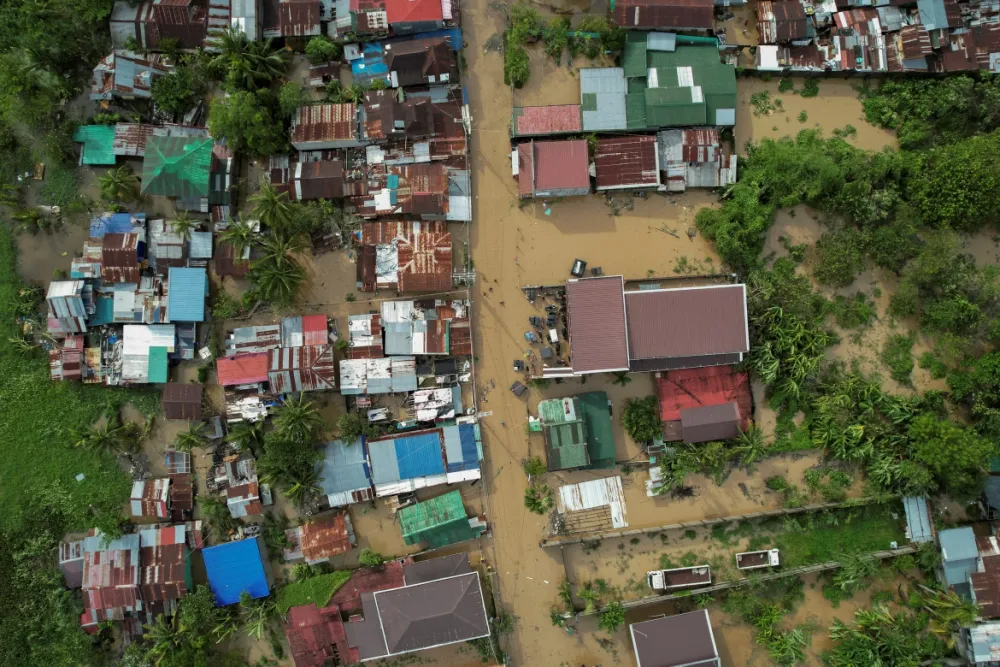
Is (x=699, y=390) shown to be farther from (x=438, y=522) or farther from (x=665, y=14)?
(x=665, y=14)

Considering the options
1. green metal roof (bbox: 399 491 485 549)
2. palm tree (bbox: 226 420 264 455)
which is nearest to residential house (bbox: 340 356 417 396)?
palm tree (bbox: 226 420 264 455)

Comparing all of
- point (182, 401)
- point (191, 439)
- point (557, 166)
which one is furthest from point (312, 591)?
point (557, 166)

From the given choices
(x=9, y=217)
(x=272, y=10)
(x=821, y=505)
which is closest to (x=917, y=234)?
(x=821, y=505)

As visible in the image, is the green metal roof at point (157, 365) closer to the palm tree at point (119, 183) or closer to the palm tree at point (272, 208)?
the palm tree at point (119, 183)

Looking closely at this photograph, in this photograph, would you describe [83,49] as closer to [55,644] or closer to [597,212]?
[597,212]

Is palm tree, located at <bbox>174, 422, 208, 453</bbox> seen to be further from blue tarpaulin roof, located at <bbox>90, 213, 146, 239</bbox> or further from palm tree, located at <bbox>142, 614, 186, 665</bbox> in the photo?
blue tarpaulin roof, located at <bbox>90, 213, 146, 239</bbox>
